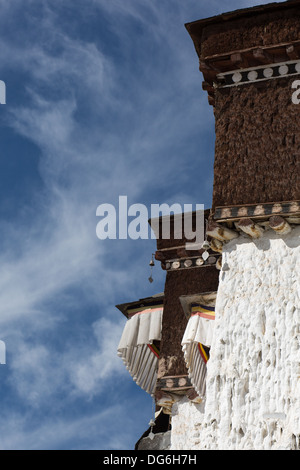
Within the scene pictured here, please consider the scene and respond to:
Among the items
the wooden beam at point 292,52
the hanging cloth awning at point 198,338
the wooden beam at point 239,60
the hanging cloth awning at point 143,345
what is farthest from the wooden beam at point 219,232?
the hanging cloth awning at point 143,345

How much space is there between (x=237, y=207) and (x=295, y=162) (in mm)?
644

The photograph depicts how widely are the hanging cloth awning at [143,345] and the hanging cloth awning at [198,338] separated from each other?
160cm

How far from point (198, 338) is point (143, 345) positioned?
2.20 meters

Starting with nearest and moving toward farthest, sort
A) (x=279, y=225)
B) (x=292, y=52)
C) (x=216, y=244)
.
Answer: (x=279, y=225)
(x=216, y=244)
(x=292, y=52)

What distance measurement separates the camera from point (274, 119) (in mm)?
7859

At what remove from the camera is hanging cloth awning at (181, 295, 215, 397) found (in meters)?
8.64

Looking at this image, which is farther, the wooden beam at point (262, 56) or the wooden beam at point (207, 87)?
the wooden beam at point (207, 87)

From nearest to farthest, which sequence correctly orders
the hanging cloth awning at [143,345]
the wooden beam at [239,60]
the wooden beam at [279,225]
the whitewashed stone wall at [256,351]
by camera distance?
1. the whitewashed stone wall at [256,351]
2. the wooden beam at [279,225]
3. the wooden beam at [239,60]
4. the hanging cloth awning at [143,345]

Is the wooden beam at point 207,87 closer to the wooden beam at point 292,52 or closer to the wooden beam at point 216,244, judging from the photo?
the wooden beam at point 292,52

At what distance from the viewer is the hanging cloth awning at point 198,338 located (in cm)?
864

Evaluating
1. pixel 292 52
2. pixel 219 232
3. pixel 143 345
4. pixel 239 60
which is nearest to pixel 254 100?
pixel 239 60

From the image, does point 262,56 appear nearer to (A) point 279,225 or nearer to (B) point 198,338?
(A) point 279,225

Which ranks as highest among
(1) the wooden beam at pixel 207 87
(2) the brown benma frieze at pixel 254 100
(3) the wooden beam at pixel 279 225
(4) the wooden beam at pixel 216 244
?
(1) the wooden beam at pixel 207 87

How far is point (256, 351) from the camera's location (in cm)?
701
